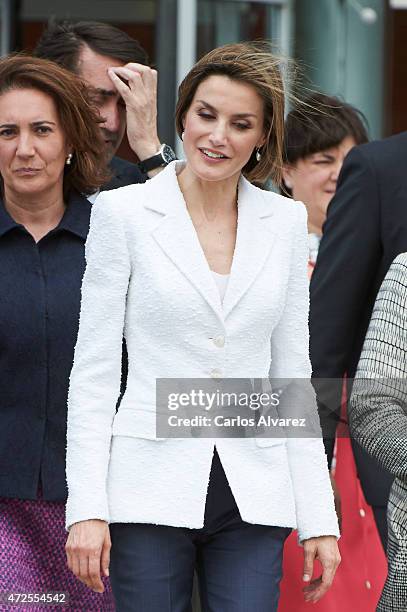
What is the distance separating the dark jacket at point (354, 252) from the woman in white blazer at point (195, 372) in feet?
1.84

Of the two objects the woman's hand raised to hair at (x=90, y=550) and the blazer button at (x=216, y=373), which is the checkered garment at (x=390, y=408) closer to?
the blazer button at (x=216, y=373)

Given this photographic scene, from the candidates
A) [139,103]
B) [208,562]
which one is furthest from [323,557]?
[139,103]

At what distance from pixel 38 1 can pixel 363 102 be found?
7.44 feet

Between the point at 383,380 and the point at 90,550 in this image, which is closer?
the point at 90,550

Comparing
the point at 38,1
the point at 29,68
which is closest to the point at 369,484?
the point at 29,68

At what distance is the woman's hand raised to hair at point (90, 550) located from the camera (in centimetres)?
311

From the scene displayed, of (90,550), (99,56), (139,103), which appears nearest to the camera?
(90,550)

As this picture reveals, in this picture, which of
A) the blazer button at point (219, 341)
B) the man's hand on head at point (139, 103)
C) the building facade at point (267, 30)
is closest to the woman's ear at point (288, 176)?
the man's hand on head at point (139, 103)

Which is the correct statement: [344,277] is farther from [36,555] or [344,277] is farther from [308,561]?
[36,555]

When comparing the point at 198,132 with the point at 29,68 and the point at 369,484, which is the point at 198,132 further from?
the point at 369,484

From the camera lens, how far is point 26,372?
378 cm

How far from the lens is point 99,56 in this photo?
187 inches

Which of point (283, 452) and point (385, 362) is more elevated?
point (385, 362)

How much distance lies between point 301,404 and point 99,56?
1.77 metres
